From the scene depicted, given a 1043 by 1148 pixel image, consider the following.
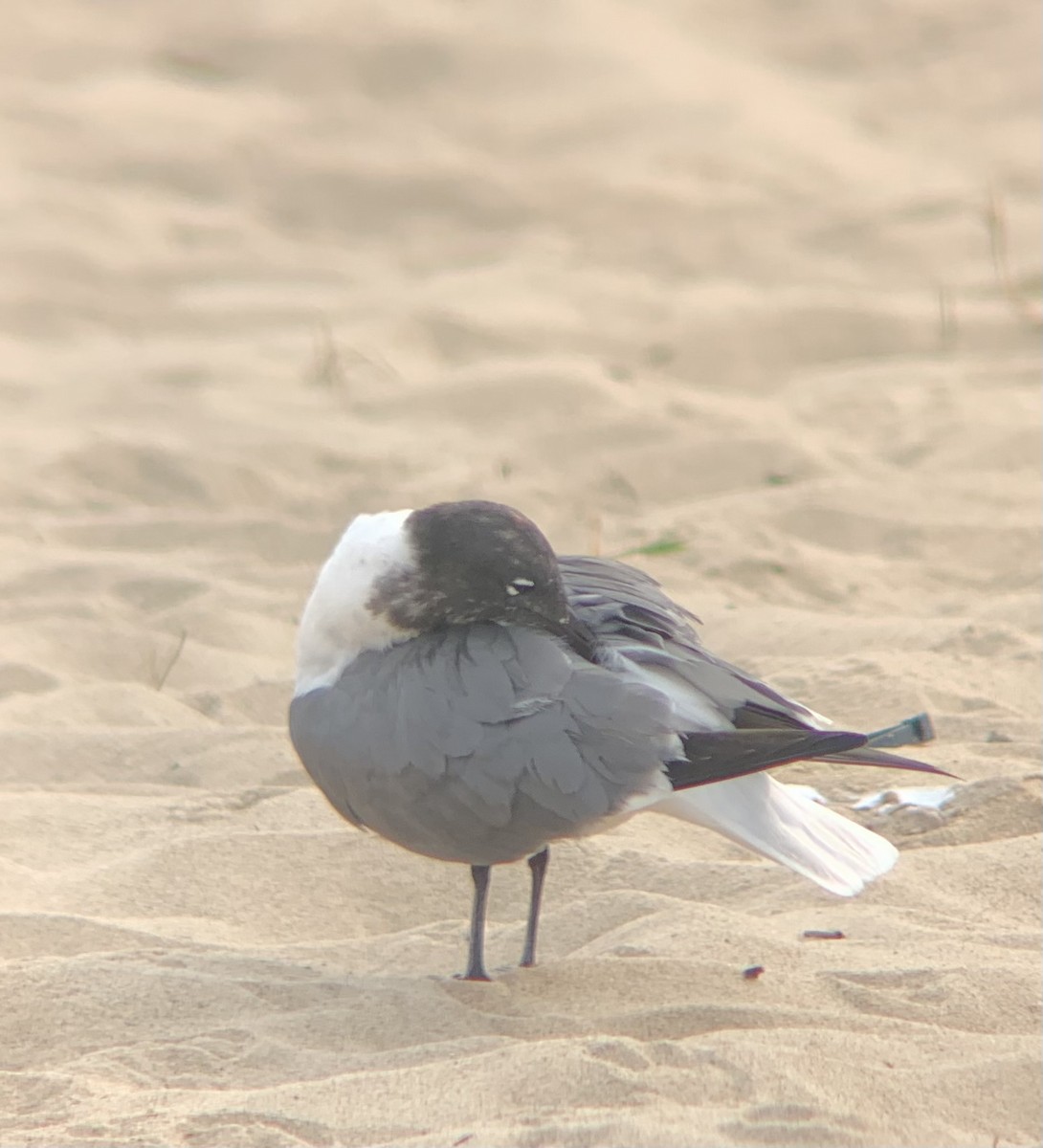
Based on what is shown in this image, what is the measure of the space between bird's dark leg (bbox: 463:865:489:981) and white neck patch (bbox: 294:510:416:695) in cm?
36

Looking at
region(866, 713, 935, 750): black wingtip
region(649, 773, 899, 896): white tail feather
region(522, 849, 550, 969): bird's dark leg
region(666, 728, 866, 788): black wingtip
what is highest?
region(666, 728, 866, 788): black wingtip

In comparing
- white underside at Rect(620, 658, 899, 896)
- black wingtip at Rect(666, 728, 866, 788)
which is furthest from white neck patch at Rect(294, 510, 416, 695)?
black wingtip at Rect(666, 728, 866, 788)

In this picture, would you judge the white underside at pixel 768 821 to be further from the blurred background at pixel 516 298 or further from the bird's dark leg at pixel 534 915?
the blurred background at pixel 516 298

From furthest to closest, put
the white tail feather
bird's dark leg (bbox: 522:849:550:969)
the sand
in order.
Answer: bird's dark leg (bbox: 522:849:550:969) → the white tail feather → the sand

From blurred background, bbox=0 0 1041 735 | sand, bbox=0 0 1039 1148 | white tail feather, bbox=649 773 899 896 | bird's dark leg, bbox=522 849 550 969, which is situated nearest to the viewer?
sand, bbox=0 0 1039 1148

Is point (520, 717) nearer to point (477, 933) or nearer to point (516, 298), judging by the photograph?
point (477, 933)

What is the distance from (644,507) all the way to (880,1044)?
282 cm

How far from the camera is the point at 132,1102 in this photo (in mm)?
2344

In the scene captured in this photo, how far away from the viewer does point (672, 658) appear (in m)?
2.77

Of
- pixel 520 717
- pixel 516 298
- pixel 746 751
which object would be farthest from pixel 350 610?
pixel 516 298

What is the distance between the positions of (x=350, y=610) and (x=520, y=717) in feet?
1.30

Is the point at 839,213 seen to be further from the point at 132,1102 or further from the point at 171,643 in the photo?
the point at 132,1102

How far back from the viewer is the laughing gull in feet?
8.40

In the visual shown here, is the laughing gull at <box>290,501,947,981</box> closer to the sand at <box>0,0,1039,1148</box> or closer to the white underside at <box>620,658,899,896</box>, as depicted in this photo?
the white underside at <box>620,658,899,896</box>
